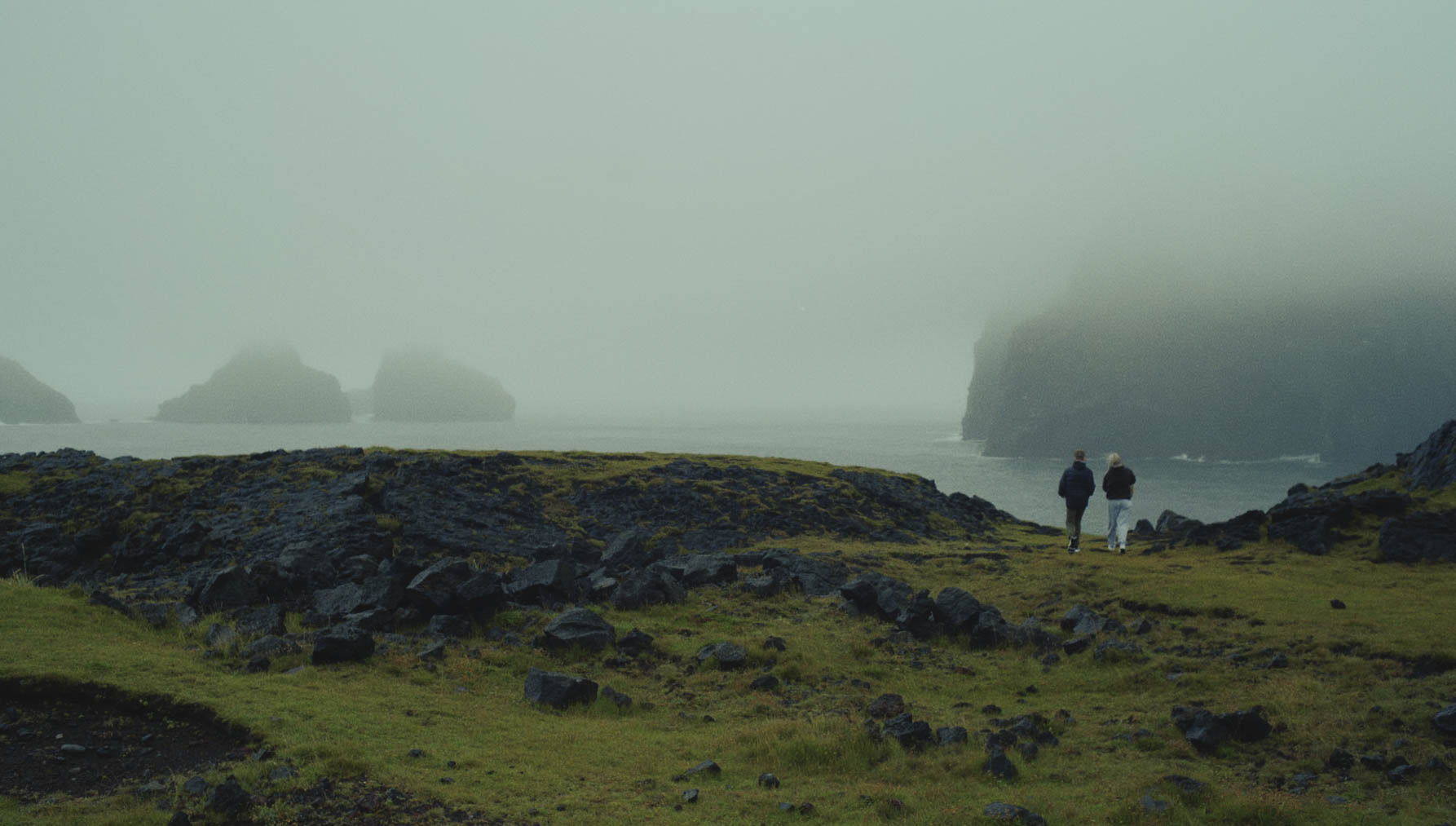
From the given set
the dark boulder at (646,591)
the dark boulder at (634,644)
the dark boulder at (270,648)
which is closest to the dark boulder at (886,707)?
the dark boulder at (634,644)

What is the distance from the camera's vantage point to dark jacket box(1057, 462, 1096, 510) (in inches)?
1125

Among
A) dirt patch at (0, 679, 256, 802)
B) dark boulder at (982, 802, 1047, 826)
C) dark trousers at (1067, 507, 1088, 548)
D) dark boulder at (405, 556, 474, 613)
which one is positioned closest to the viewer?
dark boulder at (982, 802, 1047, 826)

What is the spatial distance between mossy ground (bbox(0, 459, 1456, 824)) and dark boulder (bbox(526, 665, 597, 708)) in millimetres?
382

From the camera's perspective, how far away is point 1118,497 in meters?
28.6

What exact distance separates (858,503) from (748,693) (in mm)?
30576

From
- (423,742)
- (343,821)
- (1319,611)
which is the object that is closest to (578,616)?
(423,742)

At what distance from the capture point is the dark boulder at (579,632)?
18625mm

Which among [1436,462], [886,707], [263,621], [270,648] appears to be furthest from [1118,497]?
[263,621]

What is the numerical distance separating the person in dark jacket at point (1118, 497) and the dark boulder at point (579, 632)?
19466mm

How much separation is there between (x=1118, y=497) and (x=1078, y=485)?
1.61 m

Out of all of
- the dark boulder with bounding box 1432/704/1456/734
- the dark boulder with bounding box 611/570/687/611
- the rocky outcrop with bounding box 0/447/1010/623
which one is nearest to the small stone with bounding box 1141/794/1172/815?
the dark boulder with bounding box 1432/704/1456/734

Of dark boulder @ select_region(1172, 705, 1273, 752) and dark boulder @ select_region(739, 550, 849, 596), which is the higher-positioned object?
dark boulder @ select_region(1172, 705, 1273, 752)

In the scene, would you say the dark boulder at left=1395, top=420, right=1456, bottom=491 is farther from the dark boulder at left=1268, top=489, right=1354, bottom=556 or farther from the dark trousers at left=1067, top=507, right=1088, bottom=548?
the dark trousers at left=1067, top=507, right=1088, bottom=548

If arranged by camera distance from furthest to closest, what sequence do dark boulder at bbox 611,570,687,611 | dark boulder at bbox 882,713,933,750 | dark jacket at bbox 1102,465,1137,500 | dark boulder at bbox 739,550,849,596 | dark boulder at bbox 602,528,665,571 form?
dark boulder at bbox 602,528,665,571 → dark jacket at bbox 1102,465,1137,500 → dark boulder at bbox 739,550,849,596 → dark boulder at bbox 611,570,687,611 → dark boulder at bbox 882,713,933,750
